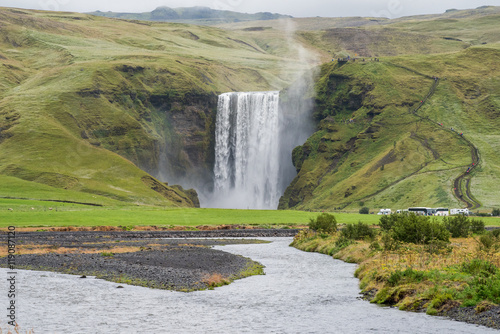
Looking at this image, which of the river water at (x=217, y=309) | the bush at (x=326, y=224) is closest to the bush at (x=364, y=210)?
the bush at (x=326, y=224)

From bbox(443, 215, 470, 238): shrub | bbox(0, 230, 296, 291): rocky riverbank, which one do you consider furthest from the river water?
bbox(443, 215, 470, 238): shrub

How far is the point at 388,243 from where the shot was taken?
54344 mm

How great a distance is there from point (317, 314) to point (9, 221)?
75.7 meters

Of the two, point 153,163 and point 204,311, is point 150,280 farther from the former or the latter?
point 153,163

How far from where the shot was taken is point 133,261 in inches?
2121

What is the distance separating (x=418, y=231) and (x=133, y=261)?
24.6m

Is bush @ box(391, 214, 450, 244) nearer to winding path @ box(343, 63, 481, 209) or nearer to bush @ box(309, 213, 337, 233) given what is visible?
bush @ box(309, 213, 337, 233)

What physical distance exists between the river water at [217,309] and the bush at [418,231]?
10975mm

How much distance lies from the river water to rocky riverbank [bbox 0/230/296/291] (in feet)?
6.92

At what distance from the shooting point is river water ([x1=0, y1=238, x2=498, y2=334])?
3003 centimetres

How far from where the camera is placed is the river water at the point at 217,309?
30031 millimetres

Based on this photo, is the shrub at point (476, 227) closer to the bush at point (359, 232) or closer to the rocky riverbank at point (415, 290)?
the bush at point (359, 232)

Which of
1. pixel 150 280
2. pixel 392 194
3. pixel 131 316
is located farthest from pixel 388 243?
pixel 392 194

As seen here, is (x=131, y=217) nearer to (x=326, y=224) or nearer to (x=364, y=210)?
(x=326, y=224)
